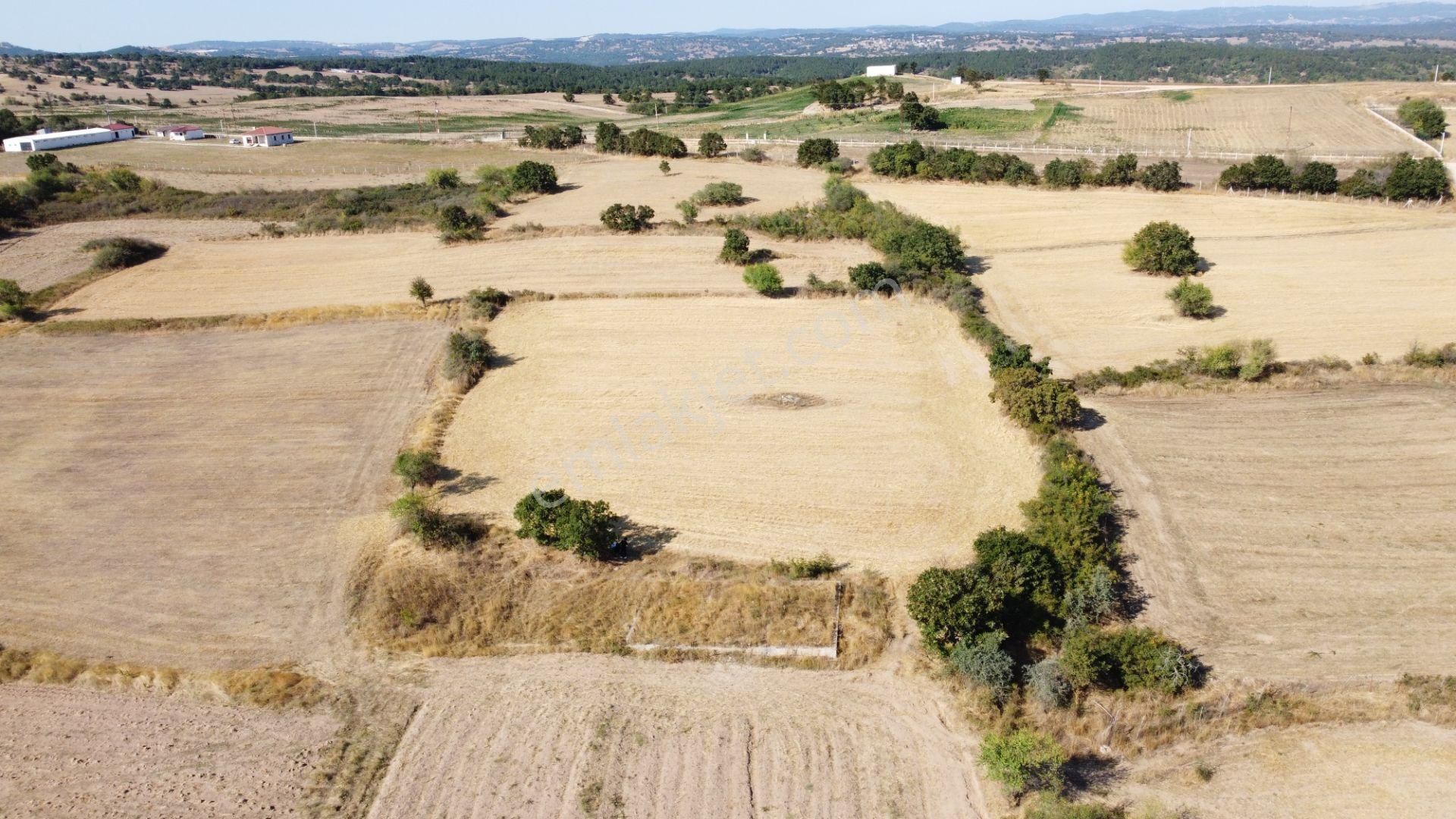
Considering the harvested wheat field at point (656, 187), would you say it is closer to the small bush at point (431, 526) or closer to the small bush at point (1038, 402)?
the small bush at point (1038, 402)

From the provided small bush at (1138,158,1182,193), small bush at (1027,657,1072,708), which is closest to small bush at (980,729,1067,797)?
small bush at (1027,657,1072,708)

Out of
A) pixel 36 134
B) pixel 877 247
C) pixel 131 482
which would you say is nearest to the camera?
pixel 131 482

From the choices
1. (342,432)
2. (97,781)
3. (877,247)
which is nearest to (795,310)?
(877,247)

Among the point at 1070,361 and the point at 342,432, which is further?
the point at 1070,361

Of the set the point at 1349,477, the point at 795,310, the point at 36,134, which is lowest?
the point at 1349,477

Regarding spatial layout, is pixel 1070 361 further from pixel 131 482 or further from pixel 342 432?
pixel 131 482

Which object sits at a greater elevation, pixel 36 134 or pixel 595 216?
pixel 36 134

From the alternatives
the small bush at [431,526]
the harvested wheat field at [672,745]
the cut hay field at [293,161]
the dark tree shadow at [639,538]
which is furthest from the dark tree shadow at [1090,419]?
the cut hay field at [293,161]

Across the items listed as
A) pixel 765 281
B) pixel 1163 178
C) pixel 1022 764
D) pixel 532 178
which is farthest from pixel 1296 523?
pixel 532 178
